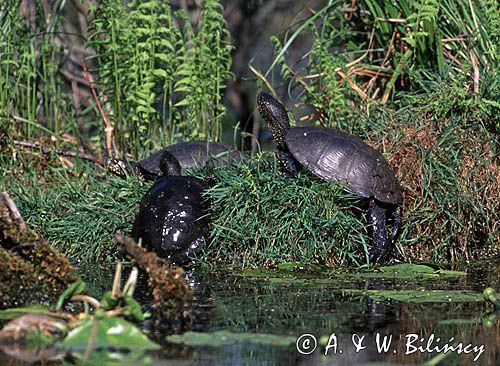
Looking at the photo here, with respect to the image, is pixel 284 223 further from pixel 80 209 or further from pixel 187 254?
pixel 80 209

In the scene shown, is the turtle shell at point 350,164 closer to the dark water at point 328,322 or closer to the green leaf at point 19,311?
the dark water at point 328,322

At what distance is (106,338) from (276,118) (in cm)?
350

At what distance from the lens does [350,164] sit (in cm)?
660

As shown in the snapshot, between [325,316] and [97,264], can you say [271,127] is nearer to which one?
[97,264]

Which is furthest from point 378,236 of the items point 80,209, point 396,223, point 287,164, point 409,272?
point 80,209

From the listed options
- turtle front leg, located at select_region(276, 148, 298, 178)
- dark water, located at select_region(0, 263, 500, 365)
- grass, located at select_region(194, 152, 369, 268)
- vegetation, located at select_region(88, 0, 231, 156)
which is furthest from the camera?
vegetation, located at select_region(88, 0, 231, 156)

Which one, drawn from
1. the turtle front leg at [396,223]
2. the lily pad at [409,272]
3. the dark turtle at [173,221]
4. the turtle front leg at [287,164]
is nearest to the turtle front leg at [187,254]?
the dark turtle at [173,221]

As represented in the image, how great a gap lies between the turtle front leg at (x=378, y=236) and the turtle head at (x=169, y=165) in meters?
1.52

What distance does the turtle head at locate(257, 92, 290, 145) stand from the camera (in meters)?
7.21

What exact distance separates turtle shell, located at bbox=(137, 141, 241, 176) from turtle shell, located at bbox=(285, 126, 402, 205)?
38.0 inches

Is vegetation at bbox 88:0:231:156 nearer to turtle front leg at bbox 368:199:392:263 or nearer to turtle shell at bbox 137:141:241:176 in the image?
turtle shell at bbox 137:141:241:176

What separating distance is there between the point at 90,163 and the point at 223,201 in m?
2.10

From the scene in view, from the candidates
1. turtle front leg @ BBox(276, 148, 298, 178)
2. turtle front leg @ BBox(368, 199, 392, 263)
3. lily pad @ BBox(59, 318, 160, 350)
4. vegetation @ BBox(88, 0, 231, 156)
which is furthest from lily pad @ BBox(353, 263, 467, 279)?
vegetation @ BBox(88, 0, 231, 156)

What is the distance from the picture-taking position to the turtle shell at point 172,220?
21.2 ft
